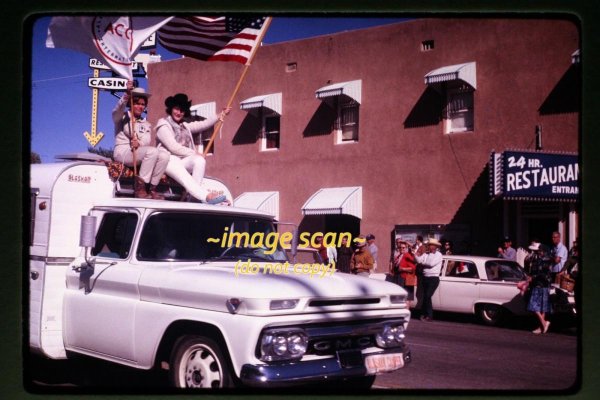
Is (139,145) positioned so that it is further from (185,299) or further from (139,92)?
(185,299)

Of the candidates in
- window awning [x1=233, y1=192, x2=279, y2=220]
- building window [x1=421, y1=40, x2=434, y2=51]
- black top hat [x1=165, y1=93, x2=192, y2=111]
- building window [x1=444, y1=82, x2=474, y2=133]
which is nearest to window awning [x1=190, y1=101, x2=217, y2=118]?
black top hat [x1=165, y1=93, x2=192, y2=111]

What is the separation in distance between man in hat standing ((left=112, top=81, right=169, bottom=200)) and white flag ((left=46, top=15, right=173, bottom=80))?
282 mm

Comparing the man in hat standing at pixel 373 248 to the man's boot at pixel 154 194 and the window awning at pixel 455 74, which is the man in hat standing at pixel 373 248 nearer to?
the window awning at pixel 455 74

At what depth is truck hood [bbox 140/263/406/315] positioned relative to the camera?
175 inches

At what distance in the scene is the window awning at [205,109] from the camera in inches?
235

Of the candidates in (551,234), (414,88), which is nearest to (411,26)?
(414,88)

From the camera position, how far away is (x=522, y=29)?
5391 mm

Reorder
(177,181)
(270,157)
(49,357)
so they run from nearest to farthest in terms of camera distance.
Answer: (49,357), (177,181), (270,157)

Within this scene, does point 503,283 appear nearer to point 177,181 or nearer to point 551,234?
point 551,234

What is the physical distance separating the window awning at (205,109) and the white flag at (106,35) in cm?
72

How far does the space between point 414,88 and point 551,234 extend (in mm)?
1801

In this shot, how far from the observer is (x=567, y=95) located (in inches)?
214

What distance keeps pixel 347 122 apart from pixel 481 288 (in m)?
2.01

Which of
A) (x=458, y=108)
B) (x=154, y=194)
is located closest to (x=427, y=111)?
(x=458, y=108)
